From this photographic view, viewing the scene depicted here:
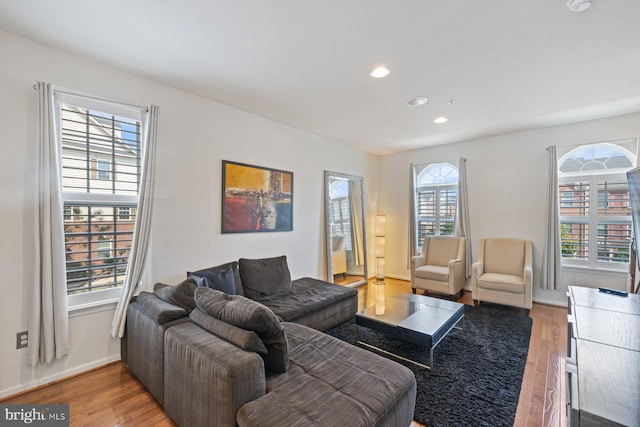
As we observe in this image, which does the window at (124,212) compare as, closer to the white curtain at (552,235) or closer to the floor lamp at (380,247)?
the floor lamp at (380,247)

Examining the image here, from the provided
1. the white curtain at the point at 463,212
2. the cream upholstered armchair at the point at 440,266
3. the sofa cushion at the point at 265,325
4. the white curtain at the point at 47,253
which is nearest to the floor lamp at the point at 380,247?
the cream upholstered armchair at the point at 440,266

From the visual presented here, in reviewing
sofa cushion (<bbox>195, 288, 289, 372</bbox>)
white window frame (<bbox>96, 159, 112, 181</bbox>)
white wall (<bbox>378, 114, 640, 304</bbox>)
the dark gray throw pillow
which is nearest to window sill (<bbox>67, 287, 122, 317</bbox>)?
the dark gray throw pillow

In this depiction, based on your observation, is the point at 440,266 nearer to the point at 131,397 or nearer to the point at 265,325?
the point at 265,325

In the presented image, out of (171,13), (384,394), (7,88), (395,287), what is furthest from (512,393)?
(7,88)

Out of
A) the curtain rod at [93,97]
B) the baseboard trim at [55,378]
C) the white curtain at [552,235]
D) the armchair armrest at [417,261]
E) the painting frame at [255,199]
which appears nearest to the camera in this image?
the baseboard trim at [55,378]

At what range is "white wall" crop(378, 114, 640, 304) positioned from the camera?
367 cm

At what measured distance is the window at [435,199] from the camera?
495cm

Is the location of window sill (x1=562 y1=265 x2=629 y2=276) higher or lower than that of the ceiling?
lower

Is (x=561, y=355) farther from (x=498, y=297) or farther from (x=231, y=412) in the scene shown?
(x=231, y=412)

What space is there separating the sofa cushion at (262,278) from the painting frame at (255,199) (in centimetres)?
49

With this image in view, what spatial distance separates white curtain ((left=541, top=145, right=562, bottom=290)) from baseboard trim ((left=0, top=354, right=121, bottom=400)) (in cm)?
537

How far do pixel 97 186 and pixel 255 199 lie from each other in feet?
5.21

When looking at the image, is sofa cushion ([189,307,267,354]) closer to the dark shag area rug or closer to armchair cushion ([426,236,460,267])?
the dark shag area rug

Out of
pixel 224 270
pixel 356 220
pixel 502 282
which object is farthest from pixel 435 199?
pixel 224 270
